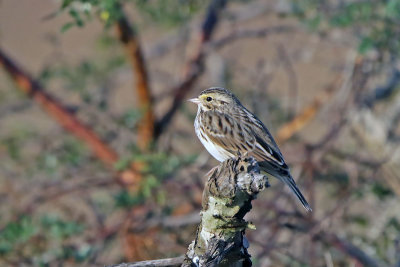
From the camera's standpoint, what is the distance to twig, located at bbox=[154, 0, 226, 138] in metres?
8.36

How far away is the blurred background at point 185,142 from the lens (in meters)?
6.54

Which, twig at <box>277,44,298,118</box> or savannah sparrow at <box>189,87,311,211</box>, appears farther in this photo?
twig at <box>277,44,298,118</box>

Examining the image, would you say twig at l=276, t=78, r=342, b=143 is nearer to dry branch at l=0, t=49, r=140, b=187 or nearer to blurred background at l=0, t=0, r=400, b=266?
blurred background at l=0, t=0, r=400, b=266

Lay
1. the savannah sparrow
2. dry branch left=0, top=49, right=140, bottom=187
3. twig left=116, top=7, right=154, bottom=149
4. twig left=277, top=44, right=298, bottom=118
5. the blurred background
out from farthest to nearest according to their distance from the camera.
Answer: dry branch left=0, top=49, right=140, bottom=187, twig left=116, top=7, right=154, bottom=149, twig left=277, top=44, right=298, bottom=118, the blurred background, the savannah sparrow

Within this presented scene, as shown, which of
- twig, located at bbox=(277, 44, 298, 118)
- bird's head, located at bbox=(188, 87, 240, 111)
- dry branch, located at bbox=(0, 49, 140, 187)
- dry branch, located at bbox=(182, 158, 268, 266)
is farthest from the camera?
dry branch, located at bbox=(0, 49, 140, 187)

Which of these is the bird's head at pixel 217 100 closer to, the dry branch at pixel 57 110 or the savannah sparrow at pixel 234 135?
the savannah sparrow at pixel 234 135

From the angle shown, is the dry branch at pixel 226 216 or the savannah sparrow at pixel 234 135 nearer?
the dry branch at pixel 226 216

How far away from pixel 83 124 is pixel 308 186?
2.90m

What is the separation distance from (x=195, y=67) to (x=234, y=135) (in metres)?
3.11

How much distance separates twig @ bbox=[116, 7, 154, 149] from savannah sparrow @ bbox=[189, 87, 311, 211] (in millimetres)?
2197

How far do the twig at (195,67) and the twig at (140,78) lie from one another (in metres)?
0.14

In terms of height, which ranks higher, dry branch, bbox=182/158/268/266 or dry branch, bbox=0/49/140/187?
dry branch, bbox=0/49/140/187

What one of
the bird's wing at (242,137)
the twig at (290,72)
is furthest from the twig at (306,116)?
the bird's wing at (242,137)

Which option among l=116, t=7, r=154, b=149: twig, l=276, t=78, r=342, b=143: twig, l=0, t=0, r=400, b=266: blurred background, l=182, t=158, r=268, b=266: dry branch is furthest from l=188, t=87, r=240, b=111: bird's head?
l=182, t=158, r=268, b=266: dry branch
